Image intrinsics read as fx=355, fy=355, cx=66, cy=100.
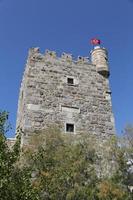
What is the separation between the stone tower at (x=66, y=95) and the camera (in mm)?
16797

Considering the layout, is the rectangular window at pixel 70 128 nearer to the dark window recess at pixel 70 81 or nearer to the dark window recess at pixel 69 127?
the dark window recess at pixel 69 127

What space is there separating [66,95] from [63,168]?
590 centimetres

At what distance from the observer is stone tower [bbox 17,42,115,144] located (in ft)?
55.1

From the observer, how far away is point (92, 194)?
39.8 ft

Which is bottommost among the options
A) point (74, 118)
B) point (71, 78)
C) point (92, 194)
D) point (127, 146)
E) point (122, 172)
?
point (92, 194)

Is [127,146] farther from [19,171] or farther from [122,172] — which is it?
[19,171]

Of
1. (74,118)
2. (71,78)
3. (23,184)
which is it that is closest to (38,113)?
(74,118)

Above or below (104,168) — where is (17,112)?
above

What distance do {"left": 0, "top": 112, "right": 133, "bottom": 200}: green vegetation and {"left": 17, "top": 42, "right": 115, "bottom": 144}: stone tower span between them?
1570mm

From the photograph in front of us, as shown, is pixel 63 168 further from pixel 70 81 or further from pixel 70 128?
pixel 70 81

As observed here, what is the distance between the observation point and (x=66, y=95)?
17922mm

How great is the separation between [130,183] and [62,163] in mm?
2713

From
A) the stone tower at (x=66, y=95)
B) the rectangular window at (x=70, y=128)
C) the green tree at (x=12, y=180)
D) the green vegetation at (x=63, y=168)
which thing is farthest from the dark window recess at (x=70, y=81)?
the green tree at (x=12, y=180)

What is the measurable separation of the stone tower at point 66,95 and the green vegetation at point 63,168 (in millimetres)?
1570
